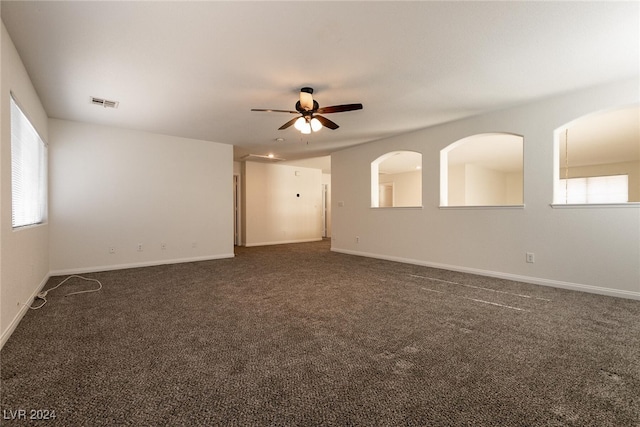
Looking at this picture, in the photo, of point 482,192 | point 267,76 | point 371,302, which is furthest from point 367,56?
point 482,192

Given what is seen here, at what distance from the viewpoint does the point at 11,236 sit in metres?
2.38

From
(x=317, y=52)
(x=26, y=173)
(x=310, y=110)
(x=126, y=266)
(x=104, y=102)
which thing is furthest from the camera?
(x=126, y=266)

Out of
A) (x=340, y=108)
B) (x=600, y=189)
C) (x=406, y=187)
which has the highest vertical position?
(x=340, y=108)

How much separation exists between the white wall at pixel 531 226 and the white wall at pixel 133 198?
360cm

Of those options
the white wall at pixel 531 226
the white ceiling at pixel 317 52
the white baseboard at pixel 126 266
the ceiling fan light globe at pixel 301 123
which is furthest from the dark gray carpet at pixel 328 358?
the white ceiling at pixel 317 52

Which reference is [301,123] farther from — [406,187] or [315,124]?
[406,187]

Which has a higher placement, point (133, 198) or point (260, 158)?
point (260, 158)

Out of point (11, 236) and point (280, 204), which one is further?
point (280, 204)

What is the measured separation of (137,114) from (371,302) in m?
4.30

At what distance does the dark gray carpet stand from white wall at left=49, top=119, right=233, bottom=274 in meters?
1.49

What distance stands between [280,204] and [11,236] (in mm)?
6512

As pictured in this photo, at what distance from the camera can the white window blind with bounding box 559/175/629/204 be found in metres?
8.37

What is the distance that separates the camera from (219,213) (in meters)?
6.15

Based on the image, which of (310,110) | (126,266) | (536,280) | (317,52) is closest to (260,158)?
(126,266)
